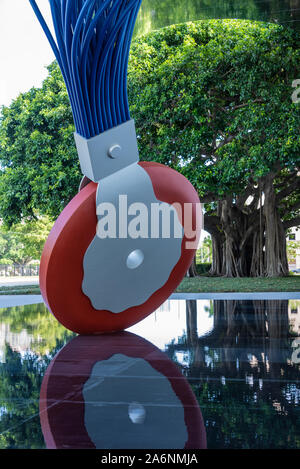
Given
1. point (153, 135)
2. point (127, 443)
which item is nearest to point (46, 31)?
point (127, 443)

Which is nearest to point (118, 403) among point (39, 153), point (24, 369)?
point (24, 369)

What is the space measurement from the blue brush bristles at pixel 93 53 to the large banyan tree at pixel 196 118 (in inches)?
344

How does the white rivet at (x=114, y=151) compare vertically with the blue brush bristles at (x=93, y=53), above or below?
below

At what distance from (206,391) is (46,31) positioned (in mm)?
4166

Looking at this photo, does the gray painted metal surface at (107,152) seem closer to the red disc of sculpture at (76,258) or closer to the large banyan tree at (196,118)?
the red disc of sculpture at (76,258)

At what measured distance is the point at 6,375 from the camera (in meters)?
4.40

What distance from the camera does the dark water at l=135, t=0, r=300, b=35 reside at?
12391 mm

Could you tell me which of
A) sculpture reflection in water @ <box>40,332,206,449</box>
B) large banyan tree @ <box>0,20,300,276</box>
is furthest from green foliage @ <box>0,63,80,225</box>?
sculpture reflection in water @ <box>40,332,206,449</box>

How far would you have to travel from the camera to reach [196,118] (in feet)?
49.2

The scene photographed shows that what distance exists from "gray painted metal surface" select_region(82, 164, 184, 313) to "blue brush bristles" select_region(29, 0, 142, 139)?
2.35 feet

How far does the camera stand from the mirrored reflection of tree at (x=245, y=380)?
271 cm

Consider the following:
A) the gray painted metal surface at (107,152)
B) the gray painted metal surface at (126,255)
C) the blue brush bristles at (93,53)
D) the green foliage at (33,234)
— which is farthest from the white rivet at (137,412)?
the green foliage at (33,234)

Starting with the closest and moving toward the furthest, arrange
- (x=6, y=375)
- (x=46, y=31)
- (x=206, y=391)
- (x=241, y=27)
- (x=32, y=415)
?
(x=32, y=415) → (x=206, y=391) → (x=6, y=375) → (x=46, y=31) → (x=241, y=27)

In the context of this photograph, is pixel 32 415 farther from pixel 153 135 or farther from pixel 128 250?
pixel 153 135
